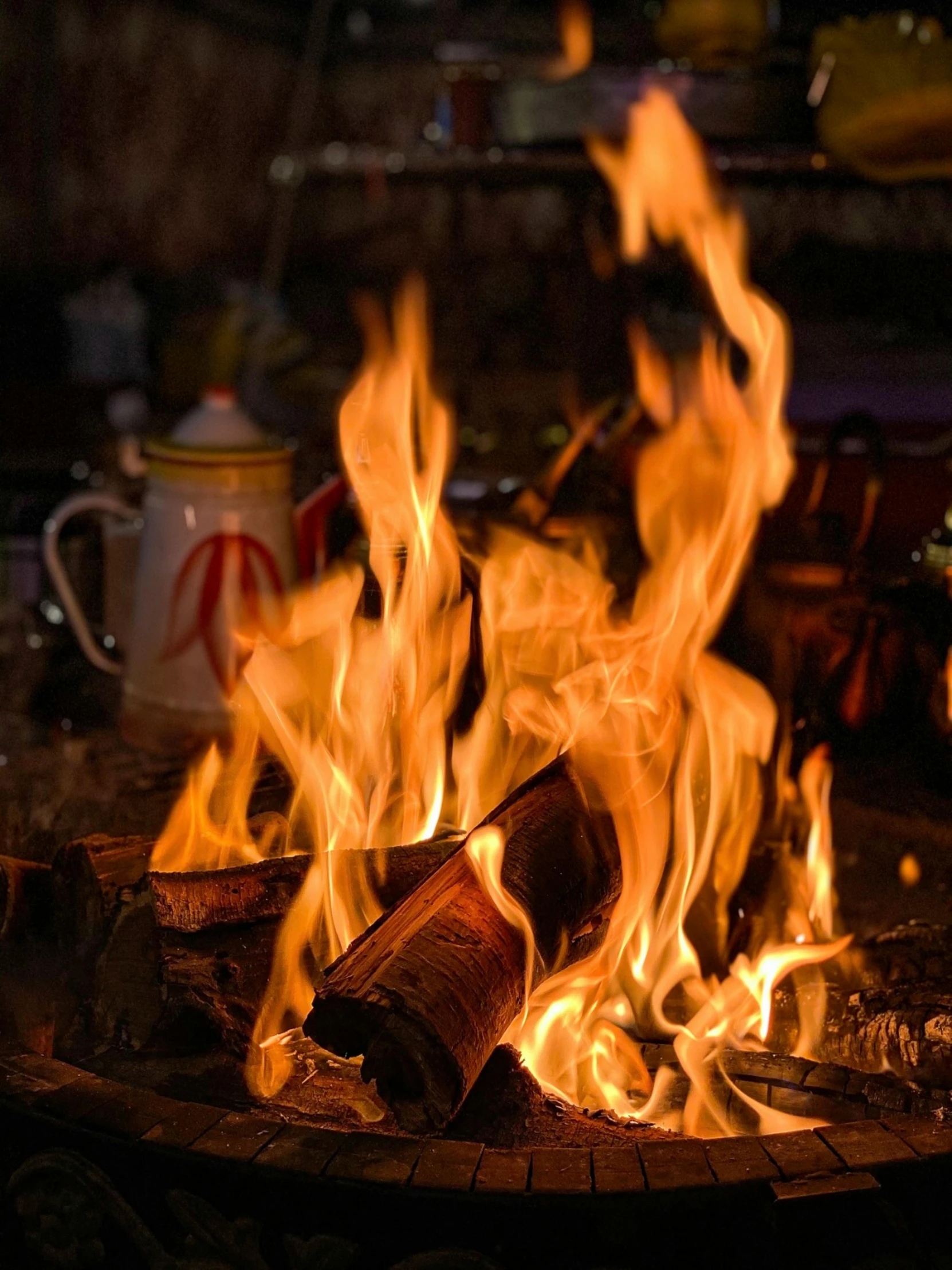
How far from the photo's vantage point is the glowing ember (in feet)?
5.90

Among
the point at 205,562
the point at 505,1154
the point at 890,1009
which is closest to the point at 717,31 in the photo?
the point at 205,562

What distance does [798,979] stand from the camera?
204cm

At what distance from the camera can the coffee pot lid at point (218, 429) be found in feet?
7.91

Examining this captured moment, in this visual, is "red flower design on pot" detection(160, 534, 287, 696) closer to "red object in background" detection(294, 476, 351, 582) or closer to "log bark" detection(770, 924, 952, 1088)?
"red object in background" detection(294, 476, 351, 582)

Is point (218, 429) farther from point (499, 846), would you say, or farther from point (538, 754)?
point (499, 846)

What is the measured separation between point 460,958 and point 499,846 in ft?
0.73

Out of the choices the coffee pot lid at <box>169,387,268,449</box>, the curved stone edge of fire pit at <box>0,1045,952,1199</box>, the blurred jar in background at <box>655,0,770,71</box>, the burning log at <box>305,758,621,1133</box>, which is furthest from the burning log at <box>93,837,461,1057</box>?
the blurred jar in background at <box>655,0,770,71</box>

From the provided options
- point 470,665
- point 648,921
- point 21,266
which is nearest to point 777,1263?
point 648,921

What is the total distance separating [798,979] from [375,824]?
Answer: 0.71 meters

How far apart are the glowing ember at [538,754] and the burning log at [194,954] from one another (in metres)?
0.03

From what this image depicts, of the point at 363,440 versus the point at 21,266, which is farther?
the point at 21,266

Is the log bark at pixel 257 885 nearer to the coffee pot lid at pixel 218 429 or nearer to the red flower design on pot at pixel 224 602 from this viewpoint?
the red flower design on pot at pixel 224 602

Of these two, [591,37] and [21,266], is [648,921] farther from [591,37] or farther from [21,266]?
[591,37]

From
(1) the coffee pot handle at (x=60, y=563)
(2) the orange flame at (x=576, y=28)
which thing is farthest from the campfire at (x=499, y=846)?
(2) the orange flame at (x=576, y=28)
